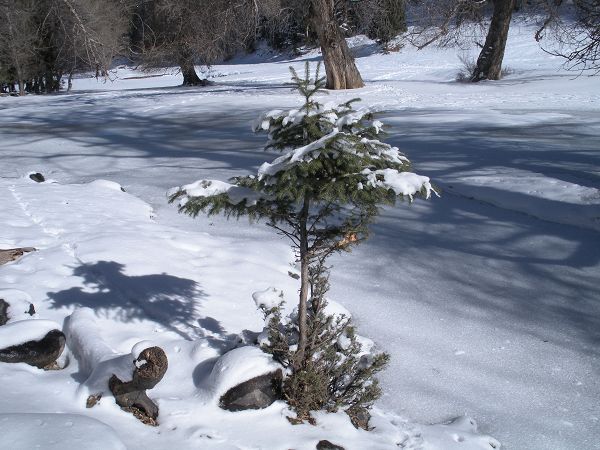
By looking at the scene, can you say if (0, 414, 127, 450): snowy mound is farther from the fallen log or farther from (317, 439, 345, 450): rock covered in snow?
the fallen log

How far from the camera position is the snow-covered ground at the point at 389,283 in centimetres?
325

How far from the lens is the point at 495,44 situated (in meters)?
17.4

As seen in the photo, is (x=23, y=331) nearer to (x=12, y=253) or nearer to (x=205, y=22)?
(x=12, y=253)

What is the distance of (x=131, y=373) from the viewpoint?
3.12 metres

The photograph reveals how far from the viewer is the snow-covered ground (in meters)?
3.25

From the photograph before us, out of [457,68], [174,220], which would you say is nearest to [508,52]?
[457,68]

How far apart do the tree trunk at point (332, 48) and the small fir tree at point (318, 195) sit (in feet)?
46.3

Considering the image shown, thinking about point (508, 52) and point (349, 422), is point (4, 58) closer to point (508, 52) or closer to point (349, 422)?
point (508, 52)

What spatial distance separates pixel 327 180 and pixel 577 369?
2.33 metres

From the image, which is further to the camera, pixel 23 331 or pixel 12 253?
pixel 12 253

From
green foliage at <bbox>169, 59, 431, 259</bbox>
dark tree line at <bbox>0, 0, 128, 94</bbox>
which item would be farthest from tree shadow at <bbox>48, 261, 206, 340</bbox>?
dark tree line at <bbox>0, 0, 128, 94</bbox>

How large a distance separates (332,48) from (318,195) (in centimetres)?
1501

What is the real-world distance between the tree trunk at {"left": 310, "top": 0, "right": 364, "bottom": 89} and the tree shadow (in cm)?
1308

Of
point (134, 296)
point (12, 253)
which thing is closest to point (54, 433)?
point (134, 296)
